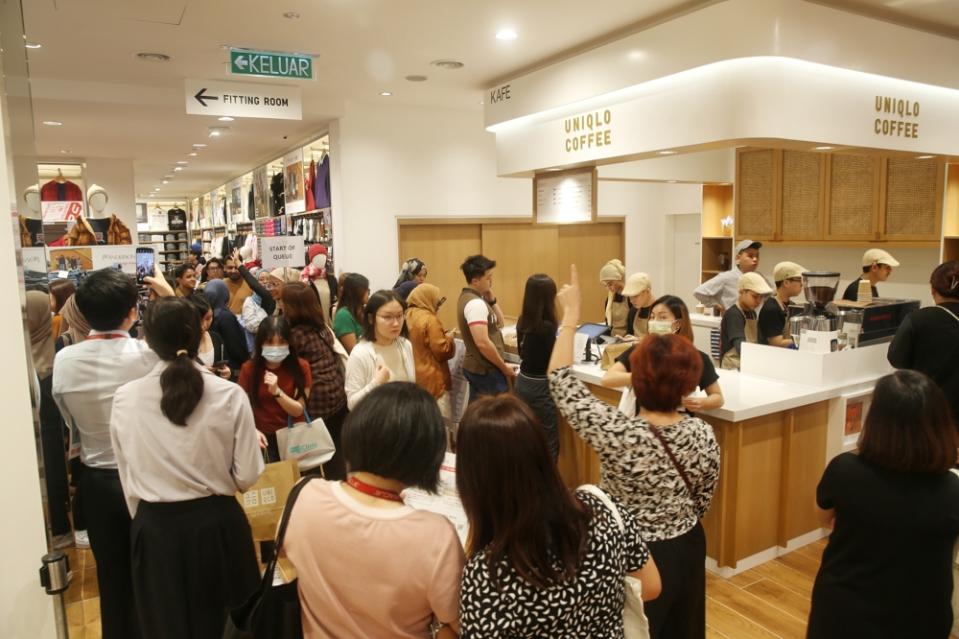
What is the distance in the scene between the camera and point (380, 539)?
128 centimetres

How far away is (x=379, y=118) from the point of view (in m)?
6.85

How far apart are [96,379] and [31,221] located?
976 millimetres

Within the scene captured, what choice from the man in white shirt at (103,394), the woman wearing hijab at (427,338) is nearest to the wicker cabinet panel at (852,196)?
the woman wearing hijab at (427,338)

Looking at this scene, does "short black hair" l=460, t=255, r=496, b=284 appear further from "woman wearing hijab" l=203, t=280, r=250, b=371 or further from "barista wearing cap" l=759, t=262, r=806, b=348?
"barista wearing cap" l=759, t=262, r=806, b=348

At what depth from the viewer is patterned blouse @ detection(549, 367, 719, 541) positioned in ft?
6.19

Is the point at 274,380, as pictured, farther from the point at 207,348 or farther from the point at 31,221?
the point at 31,221

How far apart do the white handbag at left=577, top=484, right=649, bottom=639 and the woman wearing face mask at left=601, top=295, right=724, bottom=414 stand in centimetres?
145

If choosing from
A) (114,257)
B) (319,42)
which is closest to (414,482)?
(114,257)

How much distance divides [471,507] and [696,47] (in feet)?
11.2

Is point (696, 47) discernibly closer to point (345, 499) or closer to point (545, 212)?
point (545, 212)

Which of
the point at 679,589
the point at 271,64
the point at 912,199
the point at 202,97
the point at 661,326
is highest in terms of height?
the point at 271,64

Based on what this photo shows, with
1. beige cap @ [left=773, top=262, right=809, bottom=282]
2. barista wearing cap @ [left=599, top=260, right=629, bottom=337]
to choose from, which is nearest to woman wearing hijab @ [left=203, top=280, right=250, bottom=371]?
barista wearing cap @ [left=599, top=260, right=629, bottom=337]

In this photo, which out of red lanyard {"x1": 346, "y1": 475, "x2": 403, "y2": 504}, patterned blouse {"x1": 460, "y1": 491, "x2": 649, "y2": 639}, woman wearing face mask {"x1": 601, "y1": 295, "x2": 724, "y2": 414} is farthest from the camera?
woman wearing face mask {"x1": 601, "y1": 295, "x2": 724, "y2": 414}

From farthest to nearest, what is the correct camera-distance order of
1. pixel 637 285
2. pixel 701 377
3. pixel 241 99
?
pixel 241 99 → pixel 637 285 → pixel 701 377
